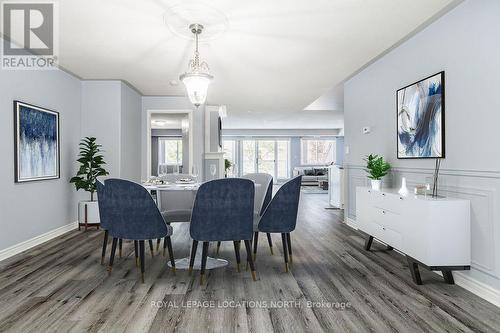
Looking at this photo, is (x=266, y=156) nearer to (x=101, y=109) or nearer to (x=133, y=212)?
(x=101, y=109)

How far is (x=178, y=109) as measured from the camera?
21.2 ft

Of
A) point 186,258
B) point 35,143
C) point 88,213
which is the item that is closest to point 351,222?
point 186,258

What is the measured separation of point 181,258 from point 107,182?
1.20m

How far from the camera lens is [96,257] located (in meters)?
3.48

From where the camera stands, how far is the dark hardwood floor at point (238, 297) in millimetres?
2055

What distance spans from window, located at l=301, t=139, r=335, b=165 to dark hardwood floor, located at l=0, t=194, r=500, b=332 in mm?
10681

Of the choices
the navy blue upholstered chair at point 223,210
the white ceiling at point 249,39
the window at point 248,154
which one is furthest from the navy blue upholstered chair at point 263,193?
the window at point 248,154

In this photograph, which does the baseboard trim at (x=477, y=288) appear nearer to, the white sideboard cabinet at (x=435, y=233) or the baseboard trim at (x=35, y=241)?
the white sideboard cabinet at (x=435, y=233)

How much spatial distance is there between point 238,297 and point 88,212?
3.29 meters

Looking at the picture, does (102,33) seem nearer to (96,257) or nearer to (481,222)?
(96,257)

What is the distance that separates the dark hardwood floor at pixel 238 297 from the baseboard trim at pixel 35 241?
0.11 m

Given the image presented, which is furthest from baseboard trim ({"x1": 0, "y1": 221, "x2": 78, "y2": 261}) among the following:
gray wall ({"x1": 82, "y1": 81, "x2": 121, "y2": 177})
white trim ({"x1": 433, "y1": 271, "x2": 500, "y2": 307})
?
white trim ({"x1": 433, "y1": 271, "x2": 500, "y2": 307})

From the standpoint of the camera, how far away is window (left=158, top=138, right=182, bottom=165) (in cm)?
1241

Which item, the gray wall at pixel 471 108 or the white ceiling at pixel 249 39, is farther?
the white ceiling at pixel 249 39
